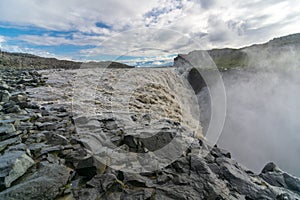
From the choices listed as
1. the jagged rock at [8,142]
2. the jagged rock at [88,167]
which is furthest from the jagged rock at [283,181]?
the jagged rock at [8,142]

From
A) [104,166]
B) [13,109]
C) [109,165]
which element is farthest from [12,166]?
[13,109]

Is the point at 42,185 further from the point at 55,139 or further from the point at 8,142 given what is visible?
the point at 8,142

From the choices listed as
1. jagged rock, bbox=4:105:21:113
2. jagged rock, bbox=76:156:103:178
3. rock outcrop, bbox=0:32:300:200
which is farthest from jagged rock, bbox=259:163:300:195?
jagged rock, bbox=4:105:21:113

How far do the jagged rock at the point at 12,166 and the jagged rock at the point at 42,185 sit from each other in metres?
0.17

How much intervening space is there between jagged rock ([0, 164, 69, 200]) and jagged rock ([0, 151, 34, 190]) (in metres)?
0.17

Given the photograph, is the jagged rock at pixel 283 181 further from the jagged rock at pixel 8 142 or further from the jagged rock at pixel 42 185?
the jagged rock at pixel 8 142

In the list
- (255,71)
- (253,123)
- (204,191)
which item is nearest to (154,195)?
(204,191)

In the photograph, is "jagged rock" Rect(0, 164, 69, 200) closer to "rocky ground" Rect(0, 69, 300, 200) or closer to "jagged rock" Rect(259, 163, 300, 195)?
"rocky ground" Rect(0, 69, 300, 200)

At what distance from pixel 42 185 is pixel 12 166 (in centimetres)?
70

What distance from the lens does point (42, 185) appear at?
2.90 metres

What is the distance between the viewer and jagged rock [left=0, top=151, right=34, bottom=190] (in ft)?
9.27

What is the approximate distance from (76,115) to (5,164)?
3.60m

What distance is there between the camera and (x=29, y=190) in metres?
2.74

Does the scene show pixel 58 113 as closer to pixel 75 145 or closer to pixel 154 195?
pixel 75 145
